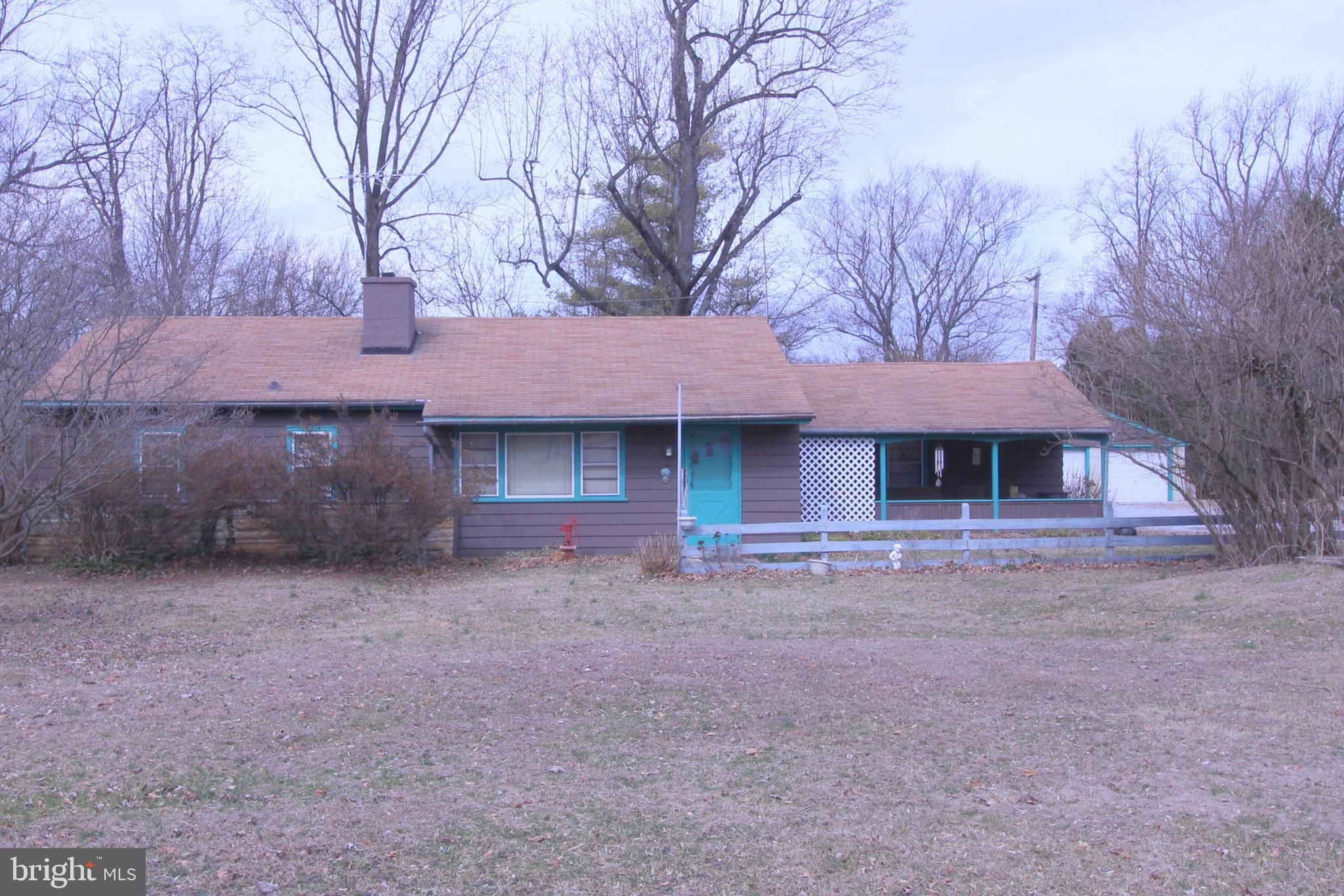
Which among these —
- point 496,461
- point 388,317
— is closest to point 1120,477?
point 496,461

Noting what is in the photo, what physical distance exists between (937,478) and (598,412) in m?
11.1

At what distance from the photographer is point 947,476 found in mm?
25641

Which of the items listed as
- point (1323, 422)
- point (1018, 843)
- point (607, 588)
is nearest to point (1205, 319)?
point (1323, 422)

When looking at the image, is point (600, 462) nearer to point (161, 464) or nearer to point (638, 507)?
point (638, 507)

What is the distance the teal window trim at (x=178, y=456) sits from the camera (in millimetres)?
14197

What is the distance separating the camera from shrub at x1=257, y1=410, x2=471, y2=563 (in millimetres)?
14812

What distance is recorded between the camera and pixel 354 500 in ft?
49.1

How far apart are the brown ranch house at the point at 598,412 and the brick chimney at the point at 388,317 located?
3 centimetres

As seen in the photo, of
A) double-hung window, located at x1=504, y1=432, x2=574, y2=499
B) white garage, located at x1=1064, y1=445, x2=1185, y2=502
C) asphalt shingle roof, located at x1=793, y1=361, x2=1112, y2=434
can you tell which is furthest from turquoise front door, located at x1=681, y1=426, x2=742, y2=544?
white garage, located at x1=1064, y1=445, x2=1185, y2=502

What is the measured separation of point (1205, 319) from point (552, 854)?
11.3 metres

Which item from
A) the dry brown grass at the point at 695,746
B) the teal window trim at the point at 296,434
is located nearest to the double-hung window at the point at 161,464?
the teal window trim at the point at 296,434

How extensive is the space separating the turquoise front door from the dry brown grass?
7.17 m

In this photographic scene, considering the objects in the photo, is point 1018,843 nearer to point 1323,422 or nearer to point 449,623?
point 449,623

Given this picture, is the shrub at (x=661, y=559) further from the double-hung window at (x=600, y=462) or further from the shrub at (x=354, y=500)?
the double-hung window at (x=600, y=462)
